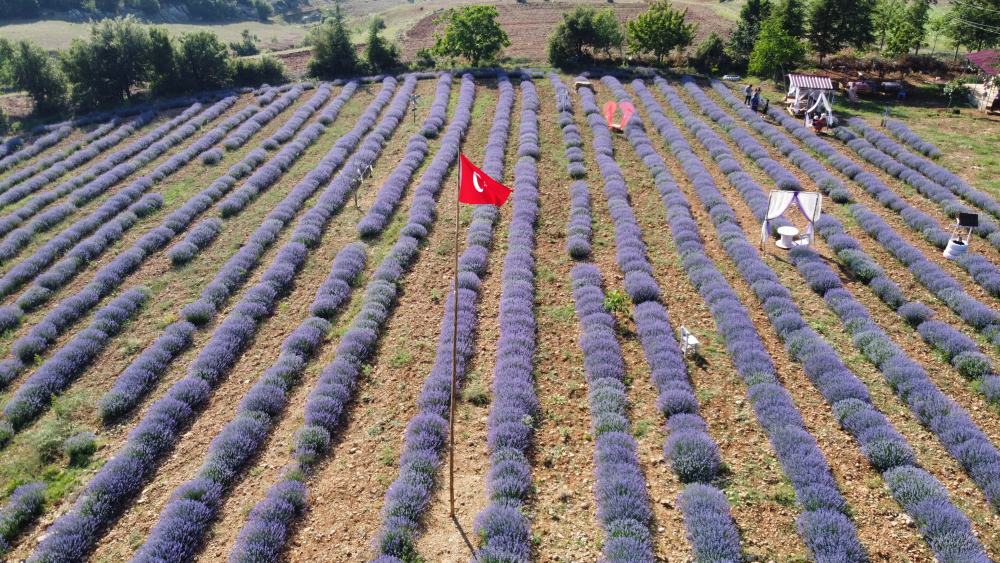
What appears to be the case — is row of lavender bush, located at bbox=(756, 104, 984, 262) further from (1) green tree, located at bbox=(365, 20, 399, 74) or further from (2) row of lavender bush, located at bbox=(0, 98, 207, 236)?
(2) row of lavender bush, located at bbox=(0, 98, 207, 236)

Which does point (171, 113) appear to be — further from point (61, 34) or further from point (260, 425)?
point (61, 34)

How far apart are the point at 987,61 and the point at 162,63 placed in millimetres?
39823

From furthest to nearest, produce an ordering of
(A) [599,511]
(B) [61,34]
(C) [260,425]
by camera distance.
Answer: (B) [61,34]
(C) [260,425]
(A) [599,511]

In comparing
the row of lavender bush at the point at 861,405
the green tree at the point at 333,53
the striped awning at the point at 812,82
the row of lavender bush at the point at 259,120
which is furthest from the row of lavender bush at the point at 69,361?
the striped awning at the point at 812,82

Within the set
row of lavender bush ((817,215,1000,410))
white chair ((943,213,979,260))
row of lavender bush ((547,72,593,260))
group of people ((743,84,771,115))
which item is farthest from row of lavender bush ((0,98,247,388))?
group of people ((743,84,771,115))

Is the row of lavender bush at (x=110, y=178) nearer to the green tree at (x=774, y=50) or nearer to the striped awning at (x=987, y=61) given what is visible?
the green tree at (x=774, y=50)

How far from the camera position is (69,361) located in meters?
10.4

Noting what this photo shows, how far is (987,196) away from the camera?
15.3 metres

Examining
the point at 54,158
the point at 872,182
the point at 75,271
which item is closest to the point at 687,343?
the point at 872,182

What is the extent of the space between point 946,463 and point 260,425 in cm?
996

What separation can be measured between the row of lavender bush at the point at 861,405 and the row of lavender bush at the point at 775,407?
0.50 m

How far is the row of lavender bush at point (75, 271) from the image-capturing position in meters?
11.0

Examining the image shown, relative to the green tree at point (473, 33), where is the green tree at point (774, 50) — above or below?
below

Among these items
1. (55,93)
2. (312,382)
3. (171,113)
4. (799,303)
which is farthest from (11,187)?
(799,303)
